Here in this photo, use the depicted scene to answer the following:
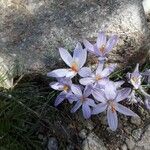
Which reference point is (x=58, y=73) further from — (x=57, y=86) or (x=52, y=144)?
(x=52, y=144)

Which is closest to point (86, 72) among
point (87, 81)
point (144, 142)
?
point (87, 81)

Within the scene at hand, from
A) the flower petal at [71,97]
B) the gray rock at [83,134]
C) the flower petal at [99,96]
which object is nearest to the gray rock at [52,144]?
the gray rock at [83,134]

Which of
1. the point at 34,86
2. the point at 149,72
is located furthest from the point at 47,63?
the point at 149,72

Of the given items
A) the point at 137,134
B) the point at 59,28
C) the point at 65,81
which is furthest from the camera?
the point at 59,28

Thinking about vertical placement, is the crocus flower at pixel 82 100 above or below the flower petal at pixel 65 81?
below

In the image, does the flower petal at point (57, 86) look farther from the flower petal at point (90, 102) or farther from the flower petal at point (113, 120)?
the flower petal at point (113, 120)
